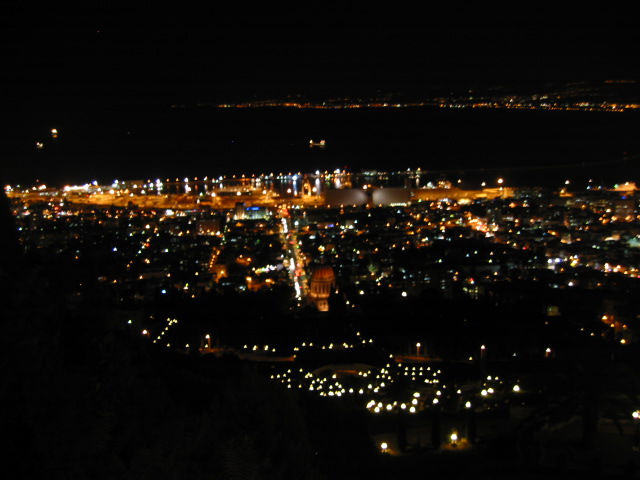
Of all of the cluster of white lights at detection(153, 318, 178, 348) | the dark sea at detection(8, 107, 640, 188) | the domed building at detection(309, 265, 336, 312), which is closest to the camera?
the cluster of white lights at detection(153, 318, 178, 348)

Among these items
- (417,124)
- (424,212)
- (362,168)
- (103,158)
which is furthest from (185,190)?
(417,124)

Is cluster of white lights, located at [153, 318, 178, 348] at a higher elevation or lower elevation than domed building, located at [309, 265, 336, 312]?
lower

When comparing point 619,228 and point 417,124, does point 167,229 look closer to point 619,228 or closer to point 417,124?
point 619,228

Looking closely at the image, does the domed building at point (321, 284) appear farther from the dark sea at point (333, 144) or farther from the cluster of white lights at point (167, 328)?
the dark sea at point (333, 144)

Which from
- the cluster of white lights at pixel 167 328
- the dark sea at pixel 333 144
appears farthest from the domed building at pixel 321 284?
the dark sea at pixel 333 144

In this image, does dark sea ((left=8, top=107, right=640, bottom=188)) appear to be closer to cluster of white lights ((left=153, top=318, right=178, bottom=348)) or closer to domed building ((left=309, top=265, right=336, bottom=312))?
domed building ((left=309, top=265, right=336, bottom=312))

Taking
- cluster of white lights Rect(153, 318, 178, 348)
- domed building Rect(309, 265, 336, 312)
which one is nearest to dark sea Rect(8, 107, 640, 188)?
domed building Rect(309, 265, 336, 312)
